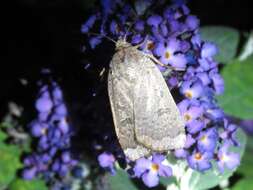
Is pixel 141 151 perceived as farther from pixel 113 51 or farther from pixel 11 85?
pixel 11 85

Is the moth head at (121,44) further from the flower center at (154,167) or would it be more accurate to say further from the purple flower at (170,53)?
the flower center at (154,167)

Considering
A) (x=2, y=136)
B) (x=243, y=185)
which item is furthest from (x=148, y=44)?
(x=2, y=136)

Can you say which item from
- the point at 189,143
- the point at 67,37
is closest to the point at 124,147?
the point at 189,143

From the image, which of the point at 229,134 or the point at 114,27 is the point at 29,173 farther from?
the point at 229,134

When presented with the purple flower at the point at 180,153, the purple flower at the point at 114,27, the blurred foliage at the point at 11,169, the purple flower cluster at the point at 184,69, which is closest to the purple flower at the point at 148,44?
the purple flower cluster at the point at 184,69

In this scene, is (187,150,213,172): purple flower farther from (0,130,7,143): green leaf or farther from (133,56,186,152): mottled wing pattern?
(0,130,7,143): green leaf

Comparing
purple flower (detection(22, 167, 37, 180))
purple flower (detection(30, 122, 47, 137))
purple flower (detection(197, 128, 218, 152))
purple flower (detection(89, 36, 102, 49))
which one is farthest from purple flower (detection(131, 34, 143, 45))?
purple flower (detection(22, 167, 37, 180))
